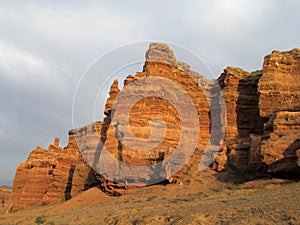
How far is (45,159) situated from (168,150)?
25.6 meters

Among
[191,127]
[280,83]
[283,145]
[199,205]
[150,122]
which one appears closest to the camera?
[199,205]

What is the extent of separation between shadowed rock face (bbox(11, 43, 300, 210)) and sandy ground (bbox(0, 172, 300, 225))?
1817mm

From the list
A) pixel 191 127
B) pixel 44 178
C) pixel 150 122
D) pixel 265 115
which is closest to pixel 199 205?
pixel 150 122

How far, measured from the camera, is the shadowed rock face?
28906 mm

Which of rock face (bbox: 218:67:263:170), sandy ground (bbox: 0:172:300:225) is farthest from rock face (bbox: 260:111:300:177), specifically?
rock face (bbox: 218:67:263:170)

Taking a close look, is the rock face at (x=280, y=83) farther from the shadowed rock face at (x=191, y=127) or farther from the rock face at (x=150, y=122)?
the rock face at (x=150, y=122)

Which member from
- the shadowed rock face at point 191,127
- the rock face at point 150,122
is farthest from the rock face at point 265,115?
the rock face at point 150,122

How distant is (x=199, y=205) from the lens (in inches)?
750

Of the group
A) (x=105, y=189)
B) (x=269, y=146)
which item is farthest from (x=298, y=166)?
(x=105, y=189)

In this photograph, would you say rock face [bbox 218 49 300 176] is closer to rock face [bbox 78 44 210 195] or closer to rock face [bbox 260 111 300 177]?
rock face [bbox 260 111 300 177]

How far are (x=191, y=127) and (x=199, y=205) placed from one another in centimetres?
1977

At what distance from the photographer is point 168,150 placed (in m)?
30.1

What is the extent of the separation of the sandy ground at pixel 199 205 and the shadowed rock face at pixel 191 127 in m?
1.82

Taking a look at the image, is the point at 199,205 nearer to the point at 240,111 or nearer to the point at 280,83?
the point at 280,83
